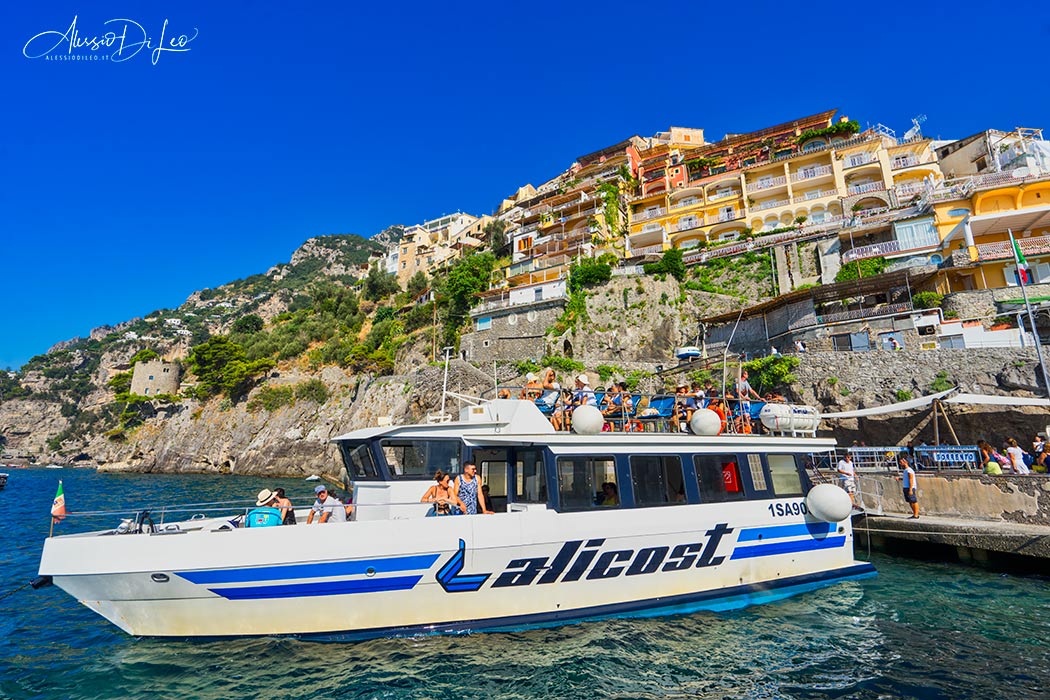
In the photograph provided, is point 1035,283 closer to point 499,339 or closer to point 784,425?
point 784,425

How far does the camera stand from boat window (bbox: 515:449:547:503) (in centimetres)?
773

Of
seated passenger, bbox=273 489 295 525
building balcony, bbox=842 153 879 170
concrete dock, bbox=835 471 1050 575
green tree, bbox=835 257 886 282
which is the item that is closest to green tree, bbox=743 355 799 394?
concrete dock, bbox=835 471 1050 575

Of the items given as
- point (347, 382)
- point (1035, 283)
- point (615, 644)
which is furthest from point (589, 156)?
point (615, 644)

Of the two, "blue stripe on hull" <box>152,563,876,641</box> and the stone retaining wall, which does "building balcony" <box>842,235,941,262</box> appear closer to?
the stone retaining wall

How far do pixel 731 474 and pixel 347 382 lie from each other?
40905 mm

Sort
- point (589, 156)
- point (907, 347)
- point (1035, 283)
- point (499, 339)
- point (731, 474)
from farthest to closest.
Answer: point (589, 156) → point (499, 339) → point (1035, 283) → point (907, 347) → point (731, 474)

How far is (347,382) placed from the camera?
145 ft

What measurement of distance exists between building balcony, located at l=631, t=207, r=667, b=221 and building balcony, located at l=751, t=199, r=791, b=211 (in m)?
8.55

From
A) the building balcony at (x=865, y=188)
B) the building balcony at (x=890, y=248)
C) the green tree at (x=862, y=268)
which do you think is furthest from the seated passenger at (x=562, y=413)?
the building balcony at (x=865, y=188)

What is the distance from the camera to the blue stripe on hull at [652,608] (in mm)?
6777

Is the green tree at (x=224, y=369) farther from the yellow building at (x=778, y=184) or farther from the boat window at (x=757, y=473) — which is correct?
the boat window at (x=757, y=473)

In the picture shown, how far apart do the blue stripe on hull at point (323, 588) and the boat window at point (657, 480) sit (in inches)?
150

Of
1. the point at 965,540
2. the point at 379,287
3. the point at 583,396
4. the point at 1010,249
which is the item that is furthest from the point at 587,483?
the point at 379,287

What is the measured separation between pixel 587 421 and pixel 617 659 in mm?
3396
